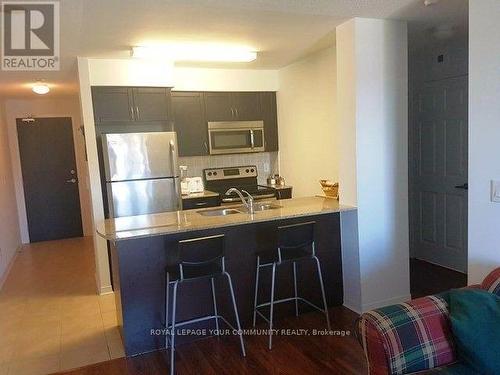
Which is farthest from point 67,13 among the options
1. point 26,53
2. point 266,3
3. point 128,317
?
point 128,317

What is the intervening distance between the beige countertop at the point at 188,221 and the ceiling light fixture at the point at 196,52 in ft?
5.03

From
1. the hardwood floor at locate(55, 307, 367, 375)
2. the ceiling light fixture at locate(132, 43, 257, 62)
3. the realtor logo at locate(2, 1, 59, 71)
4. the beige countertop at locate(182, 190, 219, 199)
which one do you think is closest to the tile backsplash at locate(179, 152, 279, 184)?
the beige countertop at locate(182, 190, 219, 199)

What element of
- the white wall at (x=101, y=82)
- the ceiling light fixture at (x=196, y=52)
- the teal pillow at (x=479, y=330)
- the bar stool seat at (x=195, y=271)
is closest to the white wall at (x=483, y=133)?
the teal pillow at (x=479, y=330)

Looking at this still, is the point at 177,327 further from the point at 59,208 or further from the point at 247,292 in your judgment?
the point at 59,208

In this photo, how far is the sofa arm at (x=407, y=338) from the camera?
1647 millimetres

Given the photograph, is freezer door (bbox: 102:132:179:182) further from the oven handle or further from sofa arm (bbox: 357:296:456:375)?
sofa arm (bbox: 357:296:456:375)

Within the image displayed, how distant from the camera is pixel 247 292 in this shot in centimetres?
316

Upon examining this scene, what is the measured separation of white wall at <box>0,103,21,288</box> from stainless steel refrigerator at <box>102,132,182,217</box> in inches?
77.8

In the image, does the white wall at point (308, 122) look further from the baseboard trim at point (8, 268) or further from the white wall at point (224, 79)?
the baseboard trim at point (8, 268)

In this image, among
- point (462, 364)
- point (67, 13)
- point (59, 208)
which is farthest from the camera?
point (59, 208)

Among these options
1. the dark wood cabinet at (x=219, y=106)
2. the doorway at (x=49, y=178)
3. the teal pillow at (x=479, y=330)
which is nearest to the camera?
the teal pillow at (x=479, y=330)

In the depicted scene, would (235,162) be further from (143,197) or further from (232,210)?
(232,210)

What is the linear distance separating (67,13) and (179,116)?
2.21 meters

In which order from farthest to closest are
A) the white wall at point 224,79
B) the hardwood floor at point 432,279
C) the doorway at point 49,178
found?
the doorway at point 49,178
the white wall at point 224,79
the hardwood floor at point 432,279
